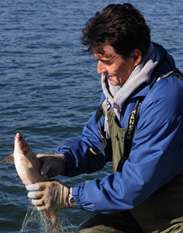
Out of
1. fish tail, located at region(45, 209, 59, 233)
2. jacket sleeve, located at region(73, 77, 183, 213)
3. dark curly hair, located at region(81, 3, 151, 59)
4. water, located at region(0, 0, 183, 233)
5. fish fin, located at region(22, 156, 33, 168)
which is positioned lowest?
water, located at region(0, 0, 183, 233)

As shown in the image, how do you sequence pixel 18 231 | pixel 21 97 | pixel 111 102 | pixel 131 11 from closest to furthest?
1. pixel 131 11
2. pixel 111 102
3. pixel 18 231
4. pixel 21 97

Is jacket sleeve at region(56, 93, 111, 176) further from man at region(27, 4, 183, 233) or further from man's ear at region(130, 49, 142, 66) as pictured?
man's ear at region(130, 49, 142, 66)

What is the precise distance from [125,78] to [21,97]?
8.25m

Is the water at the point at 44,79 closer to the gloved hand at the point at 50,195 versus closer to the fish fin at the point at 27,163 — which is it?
the fish fin at the point at 27,163

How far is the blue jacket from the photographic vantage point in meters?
4.17

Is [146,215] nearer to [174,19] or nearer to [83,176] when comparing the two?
[83,176]

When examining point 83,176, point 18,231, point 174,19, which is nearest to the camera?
point 18,231

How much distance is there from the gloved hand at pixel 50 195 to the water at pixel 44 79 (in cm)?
281

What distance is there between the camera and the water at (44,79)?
864cm

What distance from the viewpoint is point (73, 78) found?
46.2 feet

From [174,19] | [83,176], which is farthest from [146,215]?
[174,19]

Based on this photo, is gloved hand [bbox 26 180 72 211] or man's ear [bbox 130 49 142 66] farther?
gloved hand [bbox 26 180 72 211]

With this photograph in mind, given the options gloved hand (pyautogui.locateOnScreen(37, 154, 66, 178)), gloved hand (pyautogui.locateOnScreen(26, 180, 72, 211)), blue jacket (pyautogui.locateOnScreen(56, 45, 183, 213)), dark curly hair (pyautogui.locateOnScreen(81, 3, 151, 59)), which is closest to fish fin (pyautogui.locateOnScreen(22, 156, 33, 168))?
gloved hand (pyautogui.locateOnScreen(37, 154, 66, 178))

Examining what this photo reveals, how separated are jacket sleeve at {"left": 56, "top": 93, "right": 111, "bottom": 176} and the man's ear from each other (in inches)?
39.7
